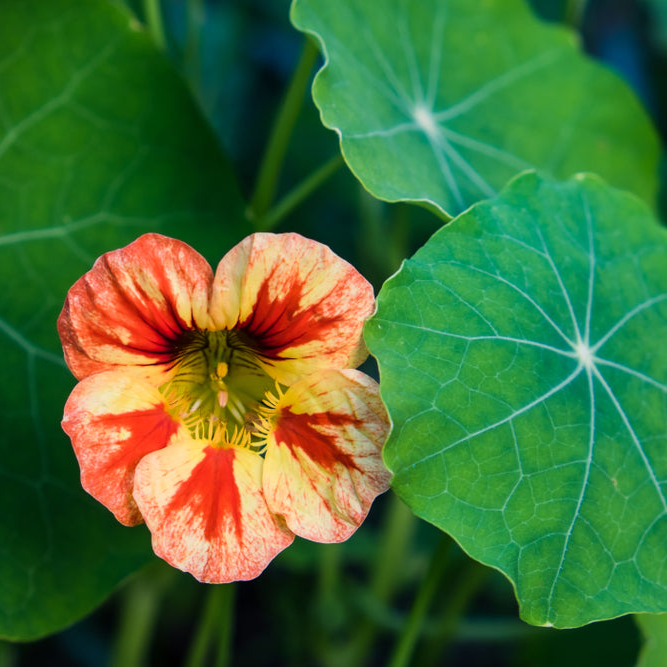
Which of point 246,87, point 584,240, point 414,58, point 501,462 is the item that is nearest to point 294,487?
point 501,462

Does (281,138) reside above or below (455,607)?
above

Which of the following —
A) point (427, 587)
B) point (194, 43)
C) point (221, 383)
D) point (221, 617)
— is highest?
point (194, 43)

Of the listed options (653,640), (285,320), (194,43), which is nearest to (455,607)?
(653,640)

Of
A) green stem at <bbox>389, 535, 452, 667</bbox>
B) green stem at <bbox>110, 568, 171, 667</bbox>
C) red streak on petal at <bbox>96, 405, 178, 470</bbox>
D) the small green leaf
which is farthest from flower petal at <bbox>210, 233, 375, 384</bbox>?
green stem at <bbox>110, 568, 171, 667</bbox>

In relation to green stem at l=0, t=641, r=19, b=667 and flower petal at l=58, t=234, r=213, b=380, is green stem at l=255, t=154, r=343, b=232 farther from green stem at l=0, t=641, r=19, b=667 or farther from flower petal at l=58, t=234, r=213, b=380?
green stem at l=0, t=641, r=19, b=667

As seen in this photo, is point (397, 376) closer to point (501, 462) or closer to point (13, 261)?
point (501, 462)

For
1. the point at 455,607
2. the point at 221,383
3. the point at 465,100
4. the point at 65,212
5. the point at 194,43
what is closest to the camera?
the point at 221,383

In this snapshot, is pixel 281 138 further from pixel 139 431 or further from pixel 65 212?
pixel 139 431
